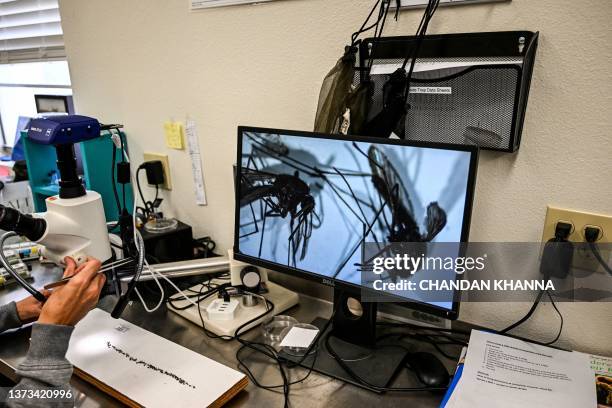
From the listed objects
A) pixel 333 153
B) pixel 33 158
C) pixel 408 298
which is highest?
pixel 333 153

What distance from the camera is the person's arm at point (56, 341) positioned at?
0.70m

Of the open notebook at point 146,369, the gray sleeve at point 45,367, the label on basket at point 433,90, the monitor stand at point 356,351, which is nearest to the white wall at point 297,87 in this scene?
the label on basket at point 433,90

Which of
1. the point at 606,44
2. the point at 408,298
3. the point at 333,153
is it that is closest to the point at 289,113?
the point at 333,153

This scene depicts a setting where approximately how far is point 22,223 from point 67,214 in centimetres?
7

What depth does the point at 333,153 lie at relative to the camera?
827 millimetres

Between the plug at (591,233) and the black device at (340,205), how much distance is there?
250 mm

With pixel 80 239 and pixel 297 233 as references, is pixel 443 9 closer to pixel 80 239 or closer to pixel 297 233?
pixel 297 233

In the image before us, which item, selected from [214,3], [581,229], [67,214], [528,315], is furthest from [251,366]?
[214,3]

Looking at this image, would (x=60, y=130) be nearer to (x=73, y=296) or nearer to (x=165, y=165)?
(x=73, y=296)

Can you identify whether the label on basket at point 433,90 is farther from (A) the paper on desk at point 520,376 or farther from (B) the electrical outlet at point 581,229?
(A) the paper on desk at point 520,376

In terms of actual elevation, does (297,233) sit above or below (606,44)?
below

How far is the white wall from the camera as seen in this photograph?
752 millimetres

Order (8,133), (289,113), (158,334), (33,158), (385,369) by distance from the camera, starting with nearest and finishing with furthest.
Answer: (385,369)
(158,334)
(289,113)
(33,158)
(8,133)

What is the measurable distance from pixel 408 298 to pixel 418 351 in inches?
6.8
